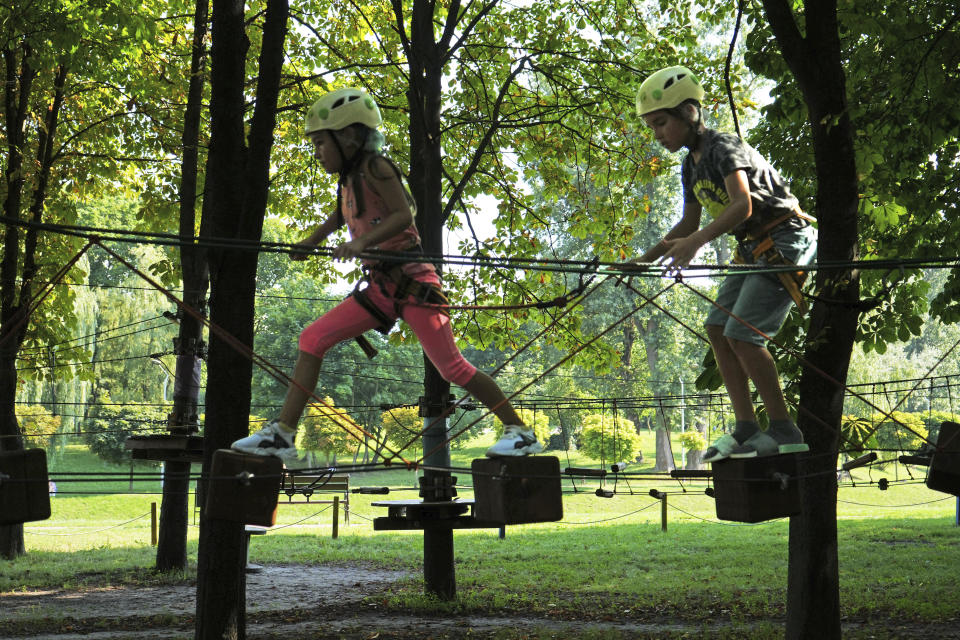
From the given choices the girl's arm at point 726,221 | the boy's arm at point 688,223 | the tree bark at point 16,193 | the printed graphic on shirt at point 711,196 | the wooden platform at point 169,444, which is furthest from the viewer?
the tree bark at point 16,193

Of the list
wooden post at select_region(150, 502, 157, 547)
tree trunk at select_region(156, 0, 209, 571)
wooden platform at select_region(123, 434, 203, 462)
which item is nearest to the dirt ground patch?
tree trunk at select_region(156, 0, 209, 571)

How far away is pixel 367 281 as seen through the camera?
191 inches

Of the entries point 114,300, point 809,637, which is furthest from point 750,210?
point 114,300

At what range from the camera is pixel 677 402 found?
47938 mm

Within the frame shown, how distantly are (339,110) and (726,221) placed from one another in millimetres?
1907

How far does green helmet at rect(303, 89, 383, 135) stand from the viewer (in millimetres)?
4719

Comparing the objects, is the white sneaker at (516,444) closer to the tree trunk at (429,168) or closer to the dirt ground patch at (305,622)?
the dirt ground patch at (305,622)

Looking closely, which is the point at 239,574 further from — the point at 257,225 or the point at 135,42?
the point at 135,42

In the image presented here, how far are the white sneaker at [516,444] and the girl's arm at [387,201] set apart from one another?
1.19 metres

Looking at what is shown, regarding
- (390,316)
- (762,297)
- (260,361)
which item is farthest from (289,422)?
(762,297)

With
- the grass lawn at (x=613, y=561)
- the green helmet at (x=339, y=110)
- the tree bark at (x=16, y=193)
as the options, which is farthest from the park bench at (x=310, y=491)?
the tree bark at (x=16, y=193)

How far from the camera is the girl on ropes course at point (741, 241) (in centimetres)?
482

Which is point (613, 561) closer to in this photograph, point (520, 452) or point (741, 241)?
point (520, 452)

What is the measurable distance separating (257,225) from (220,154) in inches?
22.4
